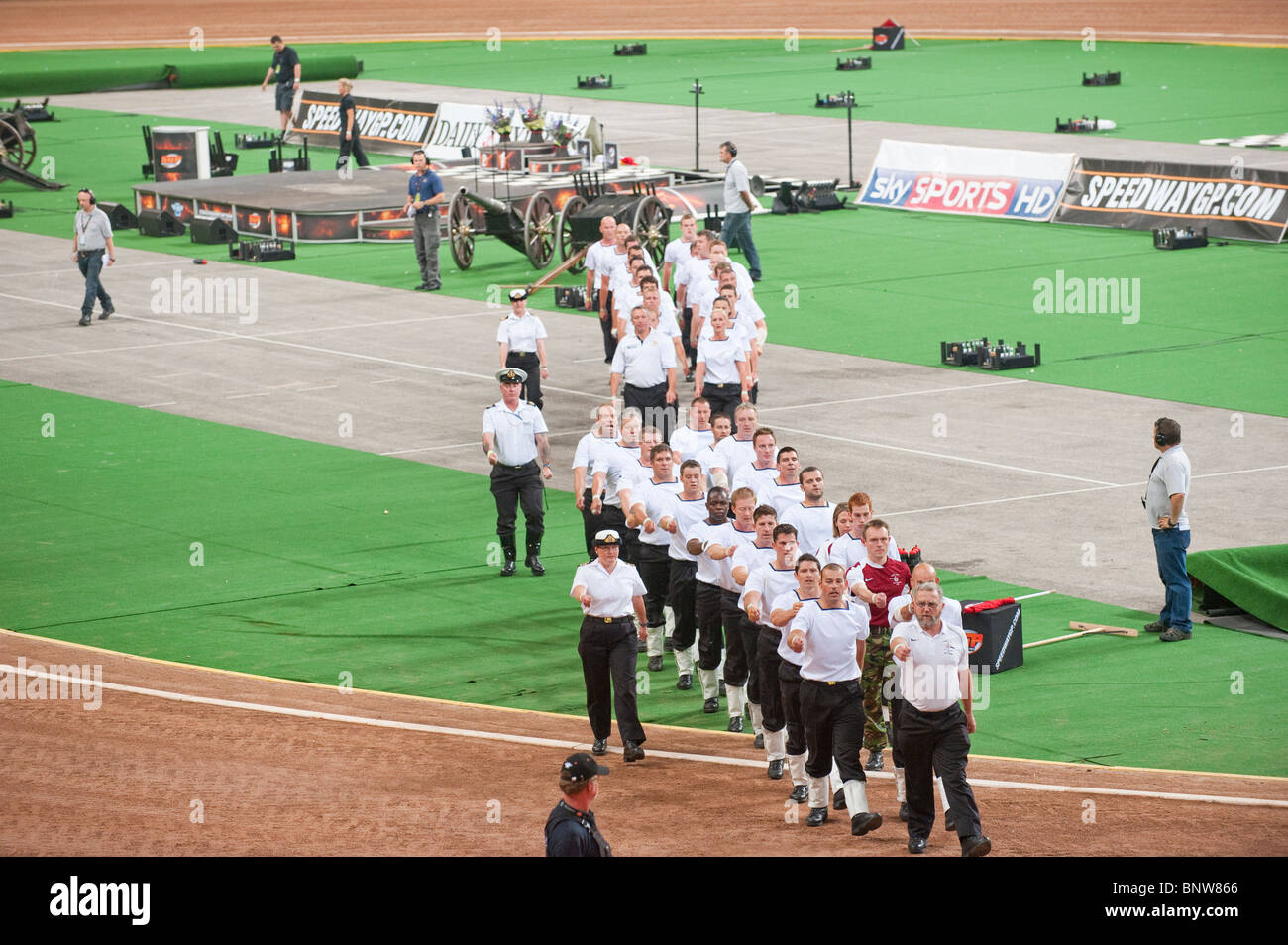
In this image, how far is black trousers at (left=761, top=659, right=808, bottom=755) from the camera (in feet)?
43.7

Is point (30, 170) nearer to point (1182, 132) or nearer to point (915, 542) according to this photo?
point (1182, 132)

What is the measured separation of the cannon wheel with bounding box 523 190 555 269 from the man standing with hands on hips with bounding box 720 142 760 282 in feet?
12.0

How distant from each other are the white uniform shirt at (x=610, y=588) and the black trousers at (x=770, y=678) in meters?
1.07

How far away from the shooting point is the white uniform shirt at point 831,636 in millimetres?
12883

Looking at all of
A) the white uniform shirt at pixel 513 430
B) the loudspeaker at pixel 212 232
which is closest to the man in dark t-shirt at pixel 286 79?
the loudspeaker at pixel 212 232

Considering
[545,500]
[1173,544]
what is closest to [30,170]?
[545,500]

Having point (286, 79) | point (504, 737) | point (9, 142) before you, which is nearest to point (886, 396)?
point (504, 737)

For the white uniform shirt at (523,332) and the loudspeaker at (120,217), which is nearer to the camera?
the white uniform shirt at (523,332)

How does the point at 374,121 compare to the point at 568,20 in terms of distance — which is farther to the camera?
the point at 568,20

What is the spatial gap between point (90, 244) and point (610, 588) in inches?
758

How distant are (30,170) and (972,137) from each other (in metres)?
24.8

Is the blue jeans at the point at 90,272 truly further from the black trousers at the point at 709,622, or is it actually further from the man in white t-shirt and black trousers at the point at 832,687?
the man in white t-shirt and black trousers at the point at 832,687

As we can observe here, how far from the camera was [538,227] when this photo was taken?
35.2 m

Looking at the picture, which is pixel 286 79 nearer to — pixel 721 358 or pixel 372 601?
pixel 721 358
